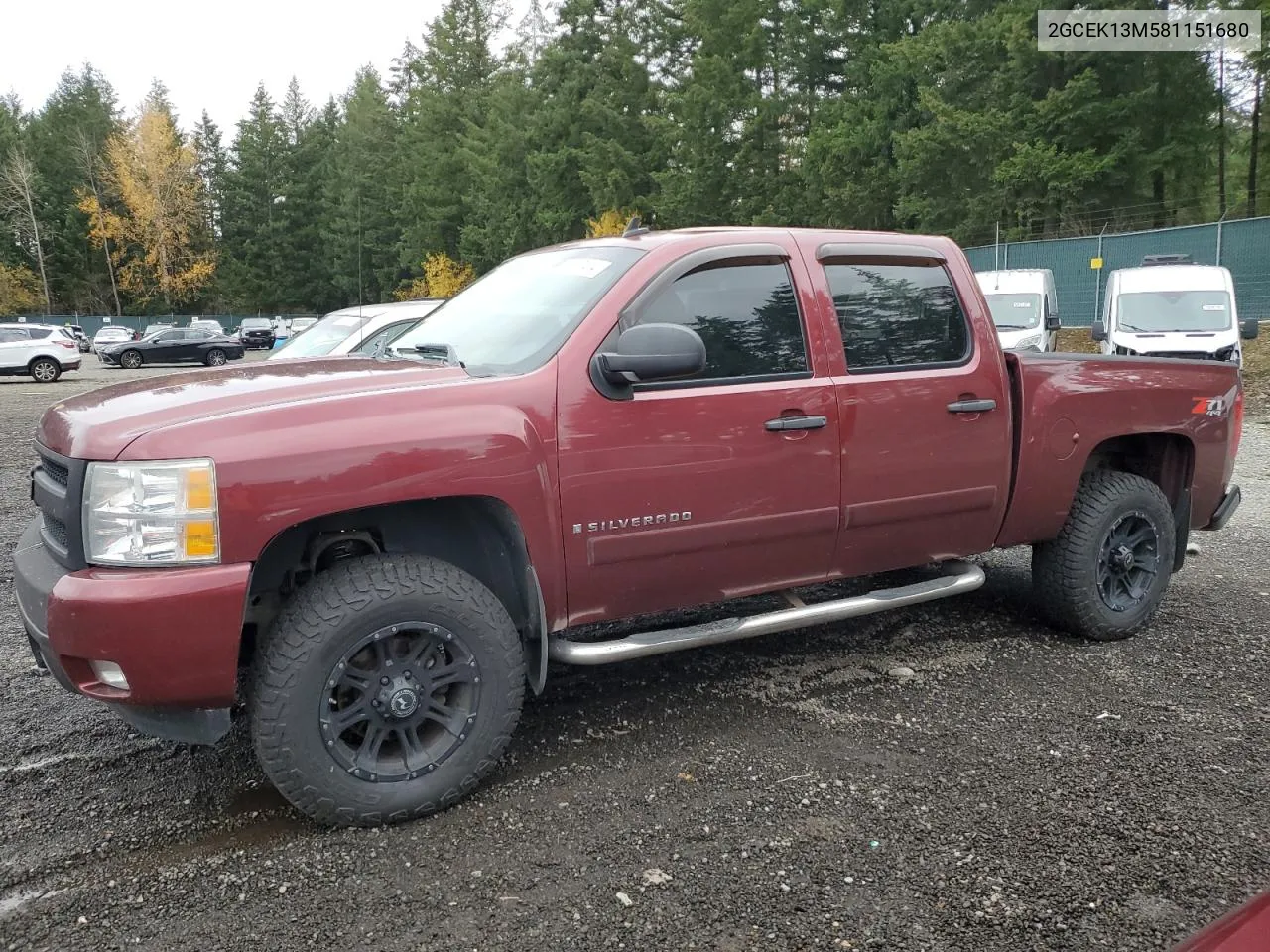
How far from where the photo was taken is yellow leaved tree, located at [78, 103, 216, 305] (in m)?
62.3

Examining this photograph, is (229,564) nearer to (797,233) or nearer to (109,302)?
(797,233)

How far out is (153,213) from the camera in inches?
2484

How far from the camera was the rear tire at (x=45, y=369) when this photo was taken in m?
25.4

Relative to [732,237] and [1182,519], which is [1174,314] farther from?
[732,237]

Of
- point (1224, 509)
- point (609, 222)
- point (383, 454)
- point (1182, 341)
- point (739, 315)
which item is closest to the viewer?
point (383, 454)

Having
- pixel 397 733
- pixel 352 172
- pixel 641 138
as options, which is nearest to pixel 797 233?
pixel 397 733

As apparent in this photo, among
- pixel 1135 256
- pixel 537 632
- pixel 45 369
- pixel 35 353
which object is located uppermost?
pixel 1135 256

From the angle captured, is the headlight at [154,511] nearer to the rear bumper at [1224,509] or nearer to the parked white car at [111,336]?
the rear bumper at [1224,509]

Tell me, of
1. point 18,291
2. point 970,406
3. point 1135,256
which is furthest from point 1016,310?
point 18,291

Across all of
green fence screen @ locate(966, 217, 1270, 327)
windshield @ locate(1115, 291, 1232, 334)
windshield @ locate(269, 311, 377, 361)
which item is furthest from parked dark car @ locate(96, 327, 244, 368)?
windshield @ locate(1115, 291, 1232, 334)

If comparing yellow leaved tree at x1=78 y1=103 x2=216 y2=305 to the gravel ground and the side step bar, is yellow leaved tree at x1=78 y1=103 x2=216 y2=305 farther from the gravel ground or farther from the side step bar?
the side step bar

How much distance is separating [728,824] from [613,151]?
41.9m

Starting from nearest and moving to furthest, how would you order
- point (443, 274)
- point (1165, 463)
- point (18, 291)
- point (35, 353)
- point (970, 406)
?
point (970, 406), point (1165, 463), point (35, 353), point (443, 274), point (18, 291)

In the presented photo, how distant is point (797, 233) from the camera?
395 cm
